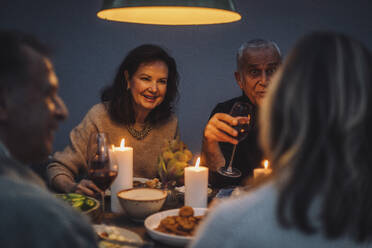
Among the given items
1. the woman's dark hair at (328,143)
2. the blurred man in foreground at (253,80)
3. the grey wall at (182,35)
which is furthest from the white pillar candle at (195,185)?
the grey wall at (182,35)

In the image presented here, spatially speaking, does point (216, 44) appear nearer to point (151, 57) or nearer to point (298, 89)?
point (151, 57)

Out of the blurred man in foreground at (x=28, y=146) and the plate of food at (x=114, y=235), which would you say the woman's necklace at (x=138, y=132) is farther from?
the blurred man in foreground at (x=28, y=146)

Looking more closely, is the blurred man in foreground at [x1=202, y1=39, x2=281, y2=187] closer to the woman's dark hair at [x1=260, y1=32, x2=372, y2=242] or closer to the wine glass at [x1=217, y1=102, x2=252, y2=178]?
the wine glass at [x1=217, y1=102, x2=252, y2=178]

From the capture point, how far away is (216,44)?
3.68m

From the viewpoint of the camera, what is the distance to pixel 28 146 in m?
0.90

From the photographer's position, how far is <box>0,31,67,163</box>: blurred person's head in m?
0.82

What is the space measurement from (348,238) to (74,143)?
1.73 m

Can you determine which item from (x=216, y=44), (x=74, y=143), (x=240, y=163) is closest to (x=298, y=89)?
(x=74, y=143)

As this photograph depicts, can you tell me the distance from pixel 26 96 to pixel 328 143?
61 centimetres

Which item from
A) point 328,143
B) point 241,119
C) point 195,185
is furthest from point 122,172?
point 328,143

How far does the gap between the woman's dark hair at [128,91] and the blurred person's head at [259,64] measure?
1.54 ft

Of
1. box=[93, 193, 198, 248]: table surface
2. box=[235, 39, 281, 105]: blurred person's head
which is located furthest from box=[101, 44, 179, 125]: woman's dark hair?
box=[93, 193, 198, 248]: table surface

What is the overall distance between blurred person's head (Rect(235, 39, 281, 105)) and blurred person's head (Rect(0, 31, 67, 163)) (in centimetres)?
178

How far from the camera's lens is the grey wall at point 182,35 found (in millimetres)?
3559
